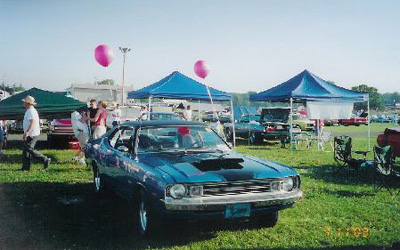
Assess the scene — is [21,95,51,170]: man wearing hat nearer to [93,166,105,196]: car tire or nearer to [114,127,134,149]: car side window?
[93,166,105,196]: car tire

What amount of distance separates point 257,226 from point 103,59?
695 centimetres

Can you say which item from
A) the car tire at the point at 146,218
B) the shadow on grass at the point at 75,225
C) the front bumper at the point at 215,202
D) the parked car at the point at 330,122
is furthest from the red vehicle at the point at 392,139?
the parked car at the point at 330,122

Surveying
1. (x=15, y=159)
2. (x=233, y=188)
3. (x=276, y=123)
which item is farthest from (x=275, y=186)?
(x=276, y=123)

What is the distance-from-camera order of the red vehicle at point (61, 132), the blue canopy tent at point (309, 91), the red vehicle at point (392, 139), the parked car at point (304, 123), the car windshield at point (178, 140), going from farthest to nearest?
1. the parked car at point (304, 123)
2. the red vehicle at point (61, 132)
3. the blue canopy tent at point (309, 91)
4. the red vehicle at point (392, 139)
5. the car windshield at point (178, 140)

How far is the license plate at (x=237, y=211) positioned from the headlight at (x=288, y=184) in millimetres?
659

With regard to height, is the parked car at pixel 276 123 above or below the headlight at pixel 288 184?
above

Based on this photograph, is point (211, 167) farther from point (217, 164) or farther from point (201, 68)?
point (201, 68)

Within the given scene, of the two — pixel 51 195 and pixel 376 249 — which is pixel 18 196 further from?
pixel 376 249

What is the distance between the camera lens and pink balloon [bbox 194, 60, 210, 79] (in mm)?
11992

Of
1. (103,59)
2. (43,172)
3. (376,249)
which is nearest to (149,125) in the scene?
(376,249)

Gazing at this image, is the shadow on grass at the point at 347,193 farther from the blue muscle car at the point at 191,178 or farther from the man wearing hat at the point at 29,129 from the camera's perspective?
the man wearing hat at the point at 29,129

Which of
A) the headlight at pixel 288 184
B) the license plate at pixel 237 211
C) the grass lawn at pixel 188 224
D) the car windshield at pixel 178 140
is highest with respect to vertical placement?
the car windshield at pixel 178 140

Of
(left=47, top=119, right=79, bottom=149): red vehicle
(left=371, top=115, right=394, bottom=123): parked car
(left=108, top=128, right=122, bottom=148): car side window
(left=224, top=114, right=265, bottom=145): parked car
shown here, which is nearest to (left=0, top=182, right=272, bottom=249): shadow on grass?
(left=108, top=128, right=122, bottom=148): car side window

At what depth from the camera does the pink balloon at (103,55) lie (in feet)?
33.4
